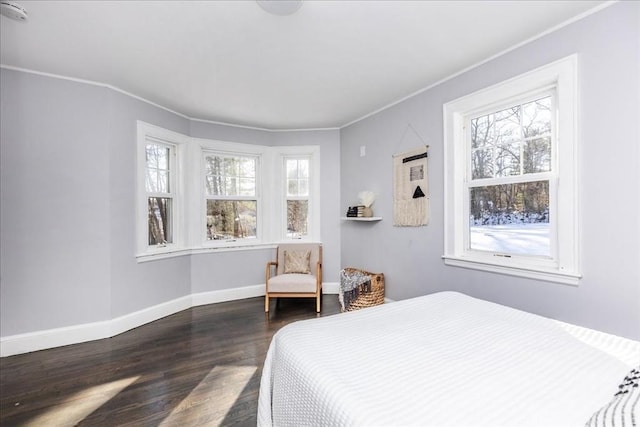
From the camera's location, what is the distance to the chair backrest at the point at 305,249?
4457mm

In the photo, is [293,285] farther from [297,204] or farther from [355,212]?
[297,204]

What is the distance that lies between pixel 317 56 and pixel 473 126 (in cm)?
161

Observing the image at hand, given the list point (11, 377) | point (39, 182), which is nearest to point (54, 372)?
point (11, 377)

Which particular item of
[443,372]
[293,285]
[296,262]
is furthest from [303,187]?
[443,372]

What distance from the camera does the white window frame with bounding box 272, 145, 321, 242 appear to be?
4.80 meters

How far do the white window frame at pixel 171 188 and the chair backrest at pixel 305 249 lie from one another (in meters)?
1.33

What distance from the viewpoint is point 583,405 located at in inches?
36.3

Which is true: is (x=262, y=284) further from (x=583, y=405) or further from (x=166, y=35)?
(x=583, y=405)

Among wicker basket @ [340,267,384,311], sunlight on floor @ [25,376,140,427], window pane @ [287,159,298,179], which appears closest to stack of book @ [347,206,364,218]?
wicker basket @ [340,267,384,311]

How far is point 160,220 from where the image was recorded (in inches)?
154

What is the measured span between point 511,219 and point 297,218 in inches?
120

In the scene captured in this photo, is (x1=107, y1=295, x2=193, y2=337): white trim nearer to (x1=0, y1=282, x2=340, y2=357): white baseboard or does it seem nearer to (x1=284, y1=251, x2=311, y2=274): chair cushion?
(x1=0, y1=282, x2=340, y2=357): white baseboard

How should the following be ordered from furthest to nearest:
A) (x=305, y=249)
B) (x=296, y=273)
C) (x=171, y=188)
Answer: (x=305, y=249), (x=296, y=273), (x=171, y=188)

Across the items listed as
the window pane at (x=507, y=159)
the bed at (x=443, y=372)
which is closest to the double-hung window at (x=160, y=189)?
the bed at (x=443, y=372)
